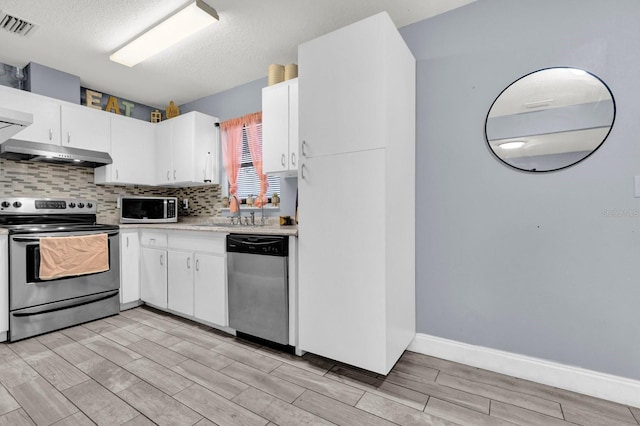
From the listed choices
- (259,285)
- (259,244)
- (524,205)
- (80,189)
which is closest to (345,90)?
(259,244)

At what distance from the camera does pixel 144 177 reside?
12.7 feet

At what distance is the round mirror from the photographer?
1.78 metres

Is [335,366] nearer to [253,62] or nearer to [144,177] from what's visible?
[253,62]

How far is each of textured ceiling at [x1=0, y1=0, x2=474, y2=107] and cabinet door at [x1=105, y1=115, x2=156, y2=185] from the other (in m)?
0.46

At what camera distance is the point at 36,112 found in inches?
117

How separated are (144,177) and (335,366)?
3281 mm

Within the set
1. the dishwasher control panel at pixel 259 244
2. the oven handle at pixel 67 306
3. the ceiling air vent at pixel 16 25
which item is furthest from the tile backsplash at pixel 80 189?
the dishwasher control panel at pixel 259 244

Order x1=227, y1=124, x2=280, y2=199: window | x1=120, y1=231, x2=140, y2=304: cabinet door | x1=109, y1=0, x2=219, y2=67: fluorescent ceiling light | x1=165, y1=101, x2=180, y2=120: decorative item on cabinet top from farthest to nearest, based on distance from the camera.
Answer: x1=165, y1=101, x2=180, y2=120: decorative item on cabinet top
x1=227, y1=124, x2=280, y2=199: window
x1=120, y1=231, x2=140, y2=304: cabinet door
x1=109, y1=0, x2=219, y2=67: fluorescent ceiling light

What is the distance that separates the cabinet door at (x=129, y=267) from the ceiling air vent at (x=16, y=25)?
1878 millimetres

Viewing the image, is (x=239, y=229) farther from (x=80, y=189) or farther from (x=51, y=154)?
(x=80, y=189)

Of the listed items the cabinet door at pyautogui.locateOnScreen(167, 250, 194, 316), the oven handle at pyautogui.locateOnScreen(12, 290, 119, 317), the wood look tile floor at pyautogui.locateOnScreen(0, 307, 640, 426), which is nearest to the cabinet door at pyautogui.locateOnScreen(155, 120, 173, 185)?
the cabinet door at pyautogui.locateOnScreen(167, 250, 194, 316)

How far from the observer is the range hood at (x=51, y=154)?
279 centimetres

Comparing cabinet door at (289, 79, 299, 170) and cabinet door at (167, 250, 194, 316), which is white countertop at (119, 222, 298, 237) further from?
cabinet door at (289, 79, 299, 170)

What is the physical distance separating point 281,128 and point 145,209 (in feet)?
6.86
